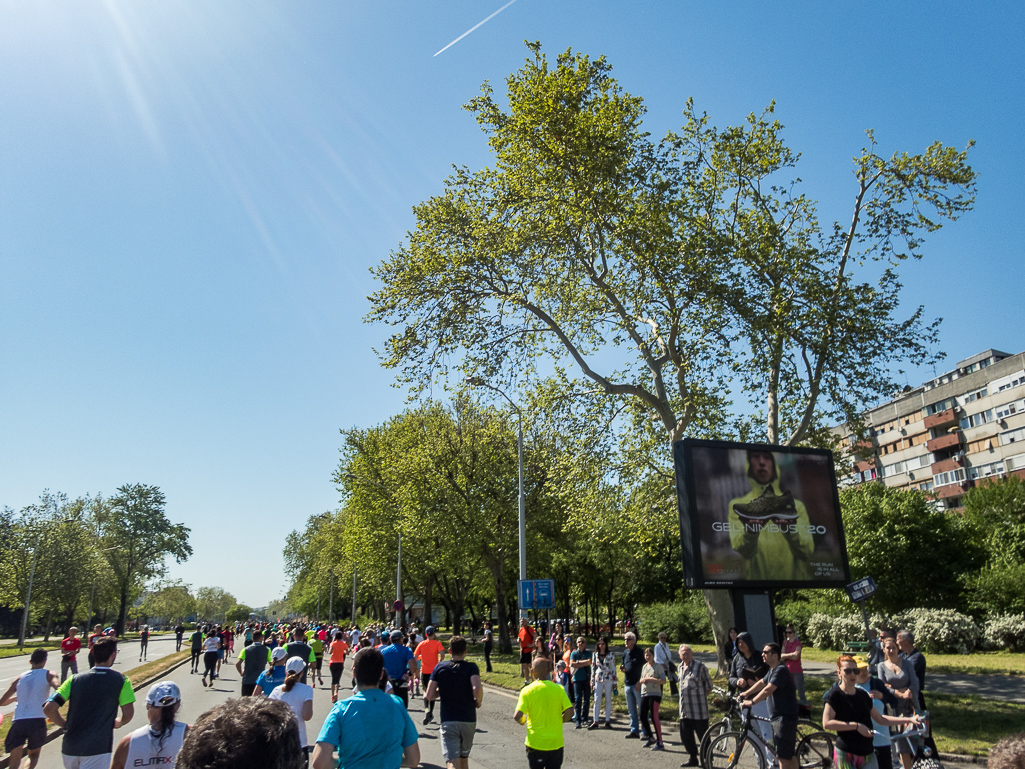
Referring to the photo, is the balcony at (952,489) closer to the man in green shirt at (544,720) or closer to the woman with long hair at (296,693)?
the man in green shirt at (544,720)

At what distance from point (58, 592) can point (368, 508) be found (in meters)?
40.1

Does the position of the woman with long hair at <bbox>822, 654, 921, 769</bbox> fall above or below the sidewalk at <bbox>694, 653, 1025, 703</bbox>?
above

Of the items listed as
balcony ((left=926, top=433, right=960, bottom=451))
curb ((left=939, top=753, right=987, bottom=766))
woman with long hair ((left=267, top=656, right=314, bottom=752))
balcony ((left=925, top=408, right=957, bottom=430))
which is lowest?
curb ((left=939, top=753, right=987, bottom=766))

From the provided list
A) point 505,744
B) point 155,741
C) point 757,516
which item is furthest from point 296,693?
point 757,516

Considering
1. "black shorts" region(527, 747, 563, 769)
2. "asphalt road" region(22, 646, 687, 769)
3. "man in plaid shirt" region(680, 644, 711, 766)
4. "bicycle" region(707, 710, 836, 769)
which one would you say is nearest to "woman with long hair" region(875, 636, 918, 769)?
"bicycle" region(707, 710, 836, 769)

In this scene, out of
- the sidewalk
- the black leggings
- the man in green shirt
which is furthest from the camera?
the sidewalk

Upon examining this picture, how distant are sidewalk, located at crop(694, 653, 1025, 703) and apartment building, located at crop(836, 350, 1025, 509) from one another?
36.8 metres

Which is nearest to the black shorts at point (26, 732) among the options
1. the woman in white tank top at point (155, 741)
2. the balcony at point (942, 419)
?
the woman in white tank top at point (155, 741)

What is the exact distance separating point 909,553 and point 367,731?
3665cm

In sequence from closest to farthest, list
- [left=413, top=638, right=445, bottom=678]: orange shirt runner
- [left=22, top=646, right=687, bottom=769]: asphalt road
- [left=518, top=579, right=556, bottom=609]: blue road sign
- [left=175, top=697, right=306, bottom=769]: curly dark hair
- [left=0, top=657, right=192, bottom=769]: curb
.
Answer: [left=175, top=697, right=306, bottom=769]: curly dark hair → [left=0, top=657, right=192, bottom=769]: curb → [left=22, top=646, right=687, bottom=769]: asphalt road → [left=413, top=638, right=445, bottom=678]: orange shirt runner → [left=518, top=579, right=556, bottom=609]: blue road sign

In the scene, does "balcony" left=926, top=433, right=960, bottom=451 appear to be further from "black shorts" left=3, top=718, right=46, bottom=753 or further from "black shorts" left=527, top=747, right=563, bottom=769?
"black shorts" left=3, top=718, right=46, bottom=753

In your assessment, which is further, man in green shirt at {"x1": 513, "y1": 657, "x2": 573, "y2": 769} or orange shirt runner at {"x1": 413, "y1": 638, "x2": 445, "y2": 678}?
orange shirt runner at {"x1": 413, "y1": 638, "x2": 445, "y2": 678}

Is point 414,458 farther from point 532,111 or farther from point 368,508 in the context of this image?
point 532,111

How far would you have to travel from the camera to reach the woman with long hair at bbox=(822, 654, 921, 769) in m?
7.36
